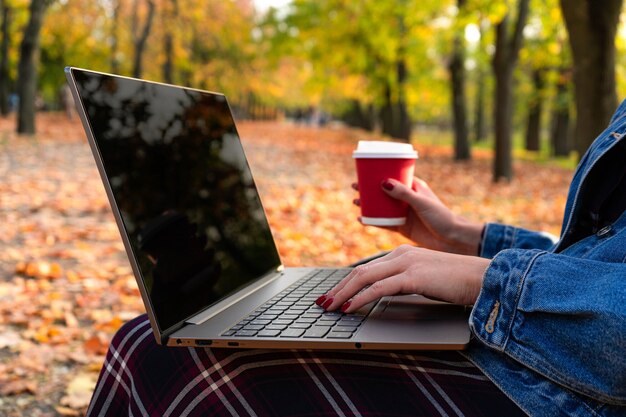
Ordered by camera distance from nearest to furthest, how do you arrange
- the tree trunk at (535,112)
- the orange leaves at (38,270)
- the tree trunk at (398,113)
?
the orange leaves at (38,270) → the tree trunk at (398,113) → the tree trunk at (535,112)

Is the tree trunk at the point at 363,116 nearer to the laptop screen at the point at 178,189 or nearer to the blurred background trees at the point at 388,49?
the blurred background trees at the point at 388,49

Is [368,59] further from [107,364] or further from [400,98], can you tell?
[107,364]

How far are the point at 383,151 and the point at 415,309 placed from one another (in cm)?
60

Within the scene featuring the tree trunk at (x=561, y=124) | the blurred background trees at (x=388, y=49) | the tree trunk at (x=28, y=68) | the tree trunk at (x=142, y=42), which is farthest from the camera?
the tree trunk at (x=561, y=124)

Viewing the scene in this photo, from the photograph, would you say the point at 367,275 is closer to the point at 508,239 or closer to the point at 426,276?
the point at 426,276

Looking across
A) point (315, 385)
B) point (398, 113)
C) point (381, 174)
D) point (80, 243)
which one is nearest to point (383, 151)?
point (381, 174)

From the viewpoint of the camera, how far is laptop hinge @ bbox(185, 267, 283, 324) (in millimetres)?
1505

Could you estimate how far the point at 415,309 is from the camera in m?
1.58

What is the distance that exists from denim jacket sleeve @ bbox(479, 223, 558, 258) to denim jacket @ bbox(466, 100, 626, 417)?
2.07ft

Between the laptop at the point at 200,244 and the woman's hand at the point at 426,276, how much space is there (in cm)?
8

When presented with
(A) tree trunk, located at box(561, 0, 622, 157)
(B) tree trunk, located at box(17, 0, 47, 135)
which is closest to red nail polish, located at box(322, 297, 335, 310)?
(A) tree trunk, located at box(561, 0, 622, 157)

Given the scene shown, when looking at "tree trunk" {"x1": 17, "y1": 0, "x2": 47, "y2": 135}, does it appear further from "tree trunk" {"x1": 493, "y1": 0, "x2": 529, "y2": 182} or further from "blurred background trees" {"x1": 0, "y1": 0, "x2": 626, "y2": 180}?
"tree trunk" {"x1": 493, "y1": 0, "x2": 529, "y2": 182}

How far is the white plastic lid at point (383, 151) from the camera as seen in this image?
2.00 meters

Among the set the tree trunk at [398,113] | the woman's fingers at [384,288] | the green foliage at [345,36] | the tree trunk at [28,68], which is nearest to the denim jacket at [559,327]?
the woman's fingers at [384,288]
